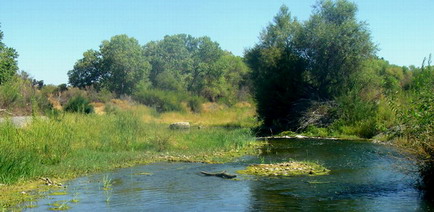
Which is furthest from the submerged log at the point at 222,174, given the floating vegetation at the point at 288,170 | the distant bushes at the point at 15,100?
the distant bushes at the point at 15,100

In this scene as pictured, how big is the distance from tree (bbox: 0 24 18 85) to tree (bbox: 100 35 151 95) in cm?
3613

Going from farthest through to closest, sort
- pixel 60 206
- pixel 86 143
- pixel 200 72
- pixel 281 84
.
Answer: pixel 200 72, pixel 281 84, pixel 86 143, pixel 60 206

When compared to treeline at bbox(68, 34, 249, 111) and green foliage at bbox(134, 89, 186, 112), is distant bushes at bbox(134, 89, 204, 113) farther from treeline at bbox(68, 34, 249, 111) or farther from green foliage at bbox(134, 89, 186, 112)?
treeline at bbox(68, 34, 249, 111)

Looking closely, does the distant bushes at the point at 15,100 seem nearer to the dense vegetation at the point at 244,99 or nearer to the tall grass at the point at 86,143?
the dense vegetation at the point at 244,99

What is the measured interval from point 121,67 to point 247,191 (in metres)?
66.2

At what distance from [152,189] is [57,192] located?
293 centimetres

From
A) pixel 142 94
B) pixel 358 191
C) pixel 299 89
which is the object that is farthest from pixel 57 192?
pixel 142 94

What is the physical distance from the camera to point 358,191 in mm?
14391

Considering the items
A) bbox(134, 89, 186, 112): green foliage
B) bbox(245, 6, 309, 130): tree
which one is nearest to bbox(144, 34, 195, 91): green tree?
bbox(134, 89, 186, 112): green foliage

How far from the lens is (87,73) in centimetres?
8019

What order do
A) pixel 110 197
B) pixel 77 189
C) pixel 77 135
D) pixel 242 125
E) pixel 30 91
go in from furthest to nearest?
pixel 242 125 < pixel 30 91 < pixel 77 135 < pixel 77 189 < pixel 110 197

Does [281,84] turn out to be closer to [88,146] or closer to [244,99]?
[88,146]

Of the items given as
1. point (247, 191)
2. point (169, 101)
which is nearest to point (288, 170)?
point (247, 191)

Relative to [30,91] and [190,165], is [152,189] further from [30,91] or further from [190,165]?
[30,91]
